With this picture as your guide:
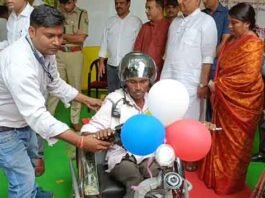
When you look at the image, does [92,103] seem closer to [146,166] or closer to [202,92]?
[146,166]

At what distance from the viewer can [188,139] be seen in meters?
1.68

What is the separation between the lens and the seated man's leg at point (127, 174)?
6.63 feet

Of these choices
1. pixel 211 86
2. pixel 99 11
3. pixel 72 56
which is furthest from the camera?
pixel 99 11

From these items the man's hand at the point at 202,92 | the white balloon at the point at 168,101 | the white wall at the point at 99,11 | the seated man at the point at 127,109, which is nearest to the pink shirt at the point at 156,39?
the man's hand at the point at 202,92

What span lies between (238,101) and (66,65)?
75.0 inches

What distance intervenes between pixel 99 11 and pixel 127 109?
11.0ft

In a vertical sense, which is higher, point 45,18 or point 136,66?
point 45,18

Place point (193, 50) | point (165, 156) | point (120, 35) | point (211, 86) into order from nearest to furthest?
point (165, 156) → point (211, 86) → point (193, 50) → point (120, 35)

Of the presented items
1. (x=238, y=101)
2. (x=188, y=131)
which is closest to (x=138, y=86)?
(x=188, y=131)

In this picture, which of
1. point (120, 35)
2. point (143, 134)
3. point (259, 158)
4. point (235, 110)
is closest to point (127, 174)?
point (143, 134)

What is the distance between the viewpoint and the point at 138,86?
223 centimetres

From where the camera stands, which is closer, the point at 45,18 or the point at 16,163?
the point at 45,18

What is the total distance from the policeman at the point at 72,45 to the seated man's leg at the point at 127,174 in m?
1.96

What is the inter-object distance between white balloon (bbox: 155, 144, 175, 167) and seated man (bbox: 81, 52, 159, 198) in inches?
18.4
